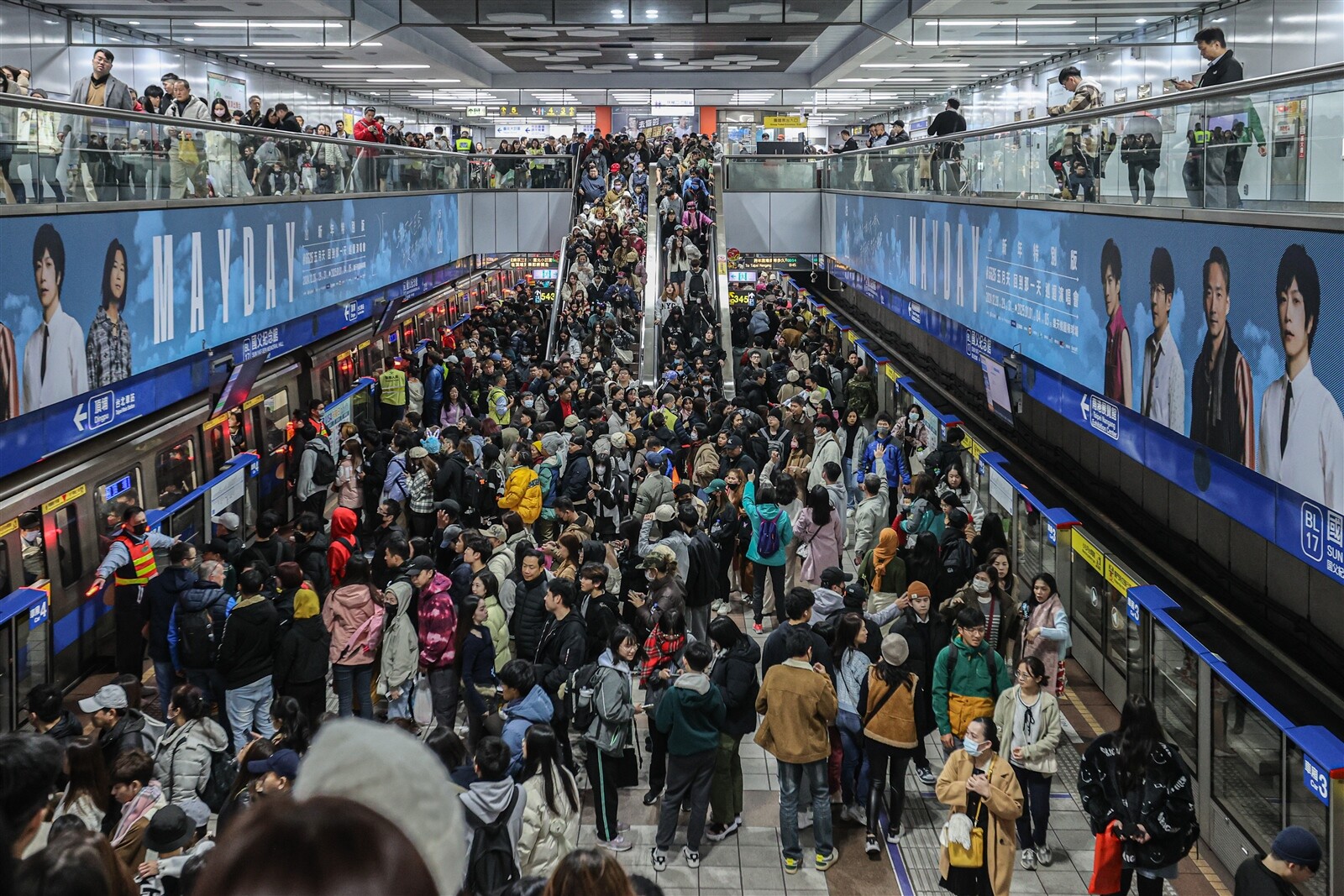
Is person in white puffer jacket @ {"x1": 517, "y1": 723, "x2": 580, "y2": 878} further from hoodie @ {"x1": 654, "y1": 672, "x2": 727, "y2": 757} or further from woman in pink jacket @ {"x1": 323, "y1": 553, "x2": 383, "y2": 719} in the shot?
woman in pink jacket @ {"x1": 323, "y1": 553, "x2": 383, "y2": 719}

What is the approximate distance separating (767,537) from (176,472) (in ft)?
19.2

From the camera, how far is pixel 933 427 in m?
17.2

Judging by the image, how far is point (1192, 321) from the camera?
26.0 feet


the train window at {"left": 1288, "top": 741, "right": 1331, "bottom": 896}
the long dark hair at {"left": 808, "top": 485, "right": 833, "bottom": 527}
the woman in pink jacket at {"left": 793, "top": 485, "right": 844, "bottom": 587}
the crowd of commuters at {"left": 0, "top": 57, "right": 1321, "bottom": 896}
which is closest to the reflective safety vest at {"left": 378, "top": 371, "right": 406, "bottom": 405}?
the crowd of commuters at {"left": 0, "top": 57, "right": 1321, "bottom": 896}

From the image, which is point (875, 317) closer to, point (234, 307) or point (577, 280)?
point (577, 280)

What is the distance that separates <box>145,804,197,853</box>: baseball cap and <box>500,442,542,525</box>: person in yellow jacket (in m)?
6.47

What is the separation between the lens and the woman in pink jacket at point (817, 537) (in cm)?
1159

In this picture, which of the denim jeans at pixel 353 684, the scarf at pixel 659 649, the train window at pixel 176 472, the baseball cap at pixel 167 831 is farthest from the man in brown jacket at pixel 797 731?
the train window at pixel 176 472

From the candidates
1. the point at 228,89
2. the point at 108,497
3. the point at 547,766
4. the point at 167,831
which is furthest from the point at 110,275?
the point at 228,89

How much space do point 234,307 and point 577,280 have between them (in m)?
12.0

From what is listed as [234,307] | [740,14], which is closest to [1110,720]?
[234,307]

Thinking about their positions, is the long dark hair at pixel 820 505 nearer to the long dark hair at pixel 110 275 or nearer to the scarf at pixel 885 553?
the scarf at pixel 885 553

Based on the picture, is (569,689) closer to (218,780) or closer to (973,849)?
(218,780)

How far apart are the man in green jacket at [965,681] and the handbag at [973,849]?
1.08 metres
